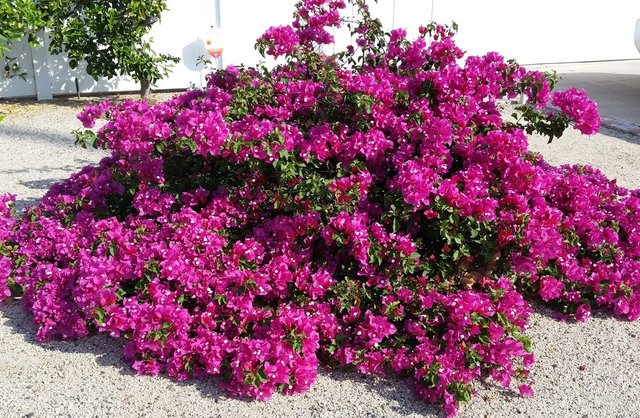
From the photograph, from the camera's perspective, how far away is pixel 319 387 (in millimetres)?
2805

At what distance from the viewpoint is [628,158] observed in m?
6.34

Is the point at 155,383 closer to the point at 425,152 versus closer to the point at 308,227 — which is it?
the point at 308,227

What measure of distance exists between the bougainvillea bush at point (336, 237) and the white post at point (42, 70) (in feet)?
17.5

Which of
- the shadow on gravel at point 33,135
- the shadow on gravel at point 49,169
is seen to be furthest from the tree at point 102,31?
the shadow on gravel at point 49,169

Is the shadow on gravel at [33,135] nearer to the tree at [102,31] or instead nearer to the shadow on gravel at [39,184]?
the tree at [102,31]

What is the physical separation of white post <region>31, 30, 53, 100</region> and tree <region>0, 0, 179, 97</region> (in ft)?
1.33

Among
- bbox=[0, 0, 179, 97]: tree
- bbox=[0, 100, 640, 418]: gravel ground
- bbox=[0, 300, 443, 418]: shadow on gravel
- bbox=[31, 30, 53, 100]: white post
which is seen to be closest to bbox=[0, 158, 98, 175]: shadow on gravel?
bbox=[0, 0, 179, 97]: tree

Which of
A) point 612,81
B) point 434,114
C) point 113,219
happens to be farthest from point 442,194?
point 612,81

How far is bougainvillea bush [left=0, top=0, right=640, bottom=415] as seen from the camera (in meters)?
2.81

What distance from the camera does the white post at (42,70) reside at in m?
8.40

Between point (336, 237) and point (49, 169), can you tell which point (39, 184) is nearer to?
point (49, 169)

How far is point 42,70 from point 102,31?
1360mm

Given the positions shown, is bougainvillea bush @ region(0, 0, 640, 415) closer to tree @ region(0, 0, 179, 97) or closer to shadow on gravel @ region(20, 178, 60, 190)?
shadow on gravel @ region(20, 178, 60, 190)

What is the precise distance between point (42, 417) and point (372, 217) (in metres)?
1.62
